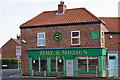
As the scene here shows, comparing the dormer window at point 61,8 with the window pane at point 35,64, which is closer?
the window pane at point 35,64

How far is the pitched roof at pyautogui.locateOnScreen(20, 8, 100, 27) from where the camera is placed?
26453mm

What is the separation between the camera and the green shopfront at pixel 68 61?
2505 cm

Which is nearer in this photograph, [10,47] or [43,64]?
[43,64]

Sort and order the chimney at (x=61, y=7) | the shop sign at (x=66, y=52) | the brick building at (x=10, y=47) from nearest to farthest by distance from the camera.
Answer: the shop sign at (x=66, y=52) < the chimney at (x=61, y=7) < the brick building at (x=10, y=47)

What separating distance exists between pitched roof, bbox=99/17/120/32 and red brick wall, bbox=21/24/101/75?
4049 millimetres

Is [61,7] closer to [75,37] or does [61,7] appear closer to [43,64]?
[75,37]

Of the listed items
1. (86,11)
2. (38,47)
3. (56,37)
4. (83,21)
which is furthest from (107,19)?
(38,47)

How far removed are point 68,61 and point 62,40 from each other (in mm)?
2586

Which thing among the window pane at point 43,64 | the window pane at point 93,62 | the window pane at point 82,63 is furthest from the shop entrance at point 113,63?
the window pane at point 43,64

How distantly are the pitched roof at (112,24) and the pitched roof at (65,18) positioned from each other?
3.56 m

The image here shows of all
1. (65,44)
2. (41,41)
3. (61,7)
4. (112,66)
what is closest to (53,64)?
(65,44)

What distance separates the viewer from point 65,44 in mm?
26547

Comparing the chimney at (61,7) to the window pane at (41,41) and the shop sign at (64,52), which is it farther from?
the shop sign at (64,52)

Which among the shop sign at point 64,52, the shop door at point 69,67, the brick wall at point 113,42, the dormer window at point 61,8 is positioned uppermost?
the dormer window at point 61,8
